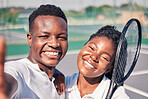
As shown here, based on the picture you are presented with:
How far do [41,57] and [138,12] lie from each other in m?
16.7

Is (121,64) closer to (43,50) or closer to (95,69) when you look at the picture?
(95,69)

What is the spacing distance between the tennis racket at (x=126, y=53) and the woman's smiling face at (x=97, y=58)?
103 mm

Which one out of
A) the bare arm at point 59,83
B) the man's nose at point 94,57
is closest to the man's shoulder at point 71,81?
the bare arm at point 59,83

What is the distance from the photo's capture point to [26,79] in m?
1.35

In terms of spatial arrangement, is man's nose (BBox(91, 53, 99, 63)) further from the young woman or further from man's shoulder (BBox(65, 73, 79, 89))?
man's shoulder (BBox(65, 73, 79, 89))

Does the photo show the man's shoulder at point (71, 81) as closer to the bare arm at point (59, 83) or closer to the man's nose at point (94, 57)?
the bare arm at point (59, 83)

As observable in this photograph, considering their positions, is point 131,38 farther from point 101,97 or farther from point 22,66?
point 22,66

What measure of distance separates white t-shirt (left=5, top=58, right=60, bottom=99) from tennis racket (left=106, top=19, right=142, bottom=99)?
698 mm

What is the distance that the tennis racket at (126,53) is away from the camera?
1.93 metres

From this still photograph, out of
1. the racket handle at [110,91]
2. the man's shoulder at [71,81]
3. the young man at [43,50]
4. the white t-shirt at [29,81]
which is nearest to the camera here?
the white t-shirt at [29,81]

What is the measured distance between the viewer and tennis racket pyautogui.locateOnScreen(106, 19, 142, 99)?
193cm

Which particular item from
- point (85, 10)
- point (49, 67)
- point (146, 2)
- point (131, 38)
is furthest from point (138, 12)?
point (49, 67)

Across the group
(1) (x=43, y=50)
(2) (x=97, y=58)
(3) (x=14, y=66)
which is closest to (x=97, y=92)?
(2) (x=97, y=58)

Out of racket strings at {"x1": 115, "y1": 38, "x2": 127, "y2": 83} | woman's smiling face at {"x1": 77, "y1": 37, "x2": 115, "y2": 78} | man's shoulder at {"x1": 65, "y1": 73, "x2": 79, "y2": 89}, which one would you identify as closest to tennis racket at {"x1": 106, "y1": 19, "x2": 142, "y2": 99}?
racket strings at {"x1": 115, "y1": 38, "x2": 127, "y2": 83}
